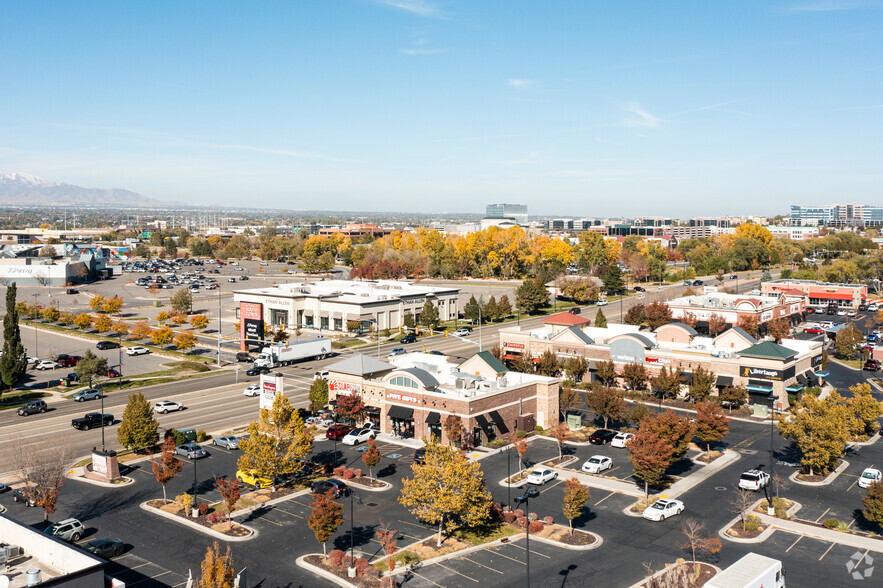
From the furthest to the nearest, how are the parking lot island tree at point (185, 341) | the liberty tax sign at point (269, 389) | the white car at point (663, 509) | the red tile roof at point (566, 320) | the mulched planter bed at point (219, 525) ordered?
1. the parking lot island tree at point (185, 341)
2. the red tile roof at point (566, 320)
3. the liberty tax sign at point (269, 389)
4. the white car at point (663, 509)
5. the mulched planter bed at point (219, 525)

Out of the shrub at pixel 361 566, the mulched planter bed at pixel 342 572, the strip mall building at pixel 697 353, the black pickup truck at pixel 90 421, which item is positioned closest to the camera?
the mulched planter bed at pixel 342 572

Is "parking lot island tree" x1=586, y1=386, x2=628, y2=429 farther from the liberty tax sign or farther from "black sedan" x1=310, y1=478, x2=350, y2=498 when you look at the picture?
the liberty tax sign

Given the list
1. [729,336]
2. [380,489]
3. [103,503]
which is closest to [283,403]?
[380,489]

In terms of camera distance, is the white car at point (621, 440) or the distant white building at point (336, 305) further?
the distant white building at point (336, 305)

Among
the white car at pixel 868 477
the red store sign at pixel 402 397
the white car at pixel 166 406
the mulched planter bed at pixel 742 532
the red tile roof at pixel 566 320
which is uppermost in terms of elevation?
the red tile roof at pixel 566 320

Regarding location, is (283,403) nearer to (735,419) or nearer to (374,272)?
→ (735,419)

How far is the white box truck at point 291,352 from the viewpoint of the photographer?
77.4m

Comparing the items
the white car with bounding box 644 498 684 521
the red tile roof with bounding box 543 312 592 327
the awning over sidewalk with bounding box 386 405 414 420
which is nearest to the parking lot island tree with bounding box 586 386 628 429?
the awning over sidewalk with bounding box 386 405 414 420

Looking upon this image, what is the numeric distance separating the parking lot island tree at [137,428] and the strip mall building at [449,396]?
49.7ft

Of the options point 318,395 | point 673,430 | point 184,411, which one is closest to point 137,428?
point 184,411

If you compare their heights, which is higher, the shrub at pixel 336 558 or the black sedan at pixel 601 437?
the shrub at pixel 336 558

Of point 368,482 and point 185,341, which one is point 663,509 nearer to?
point 368,482

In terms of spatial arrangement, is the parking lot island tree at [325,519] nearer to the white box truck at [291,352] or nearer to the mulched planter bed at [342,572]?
the mulched planter bed at [342,572]

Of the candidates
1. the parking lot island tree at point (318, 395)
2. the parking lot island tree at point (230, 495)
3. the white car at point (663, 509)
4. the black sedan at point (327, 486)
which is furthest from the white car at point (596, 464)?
the parking lot island tree at point (318, 395)
